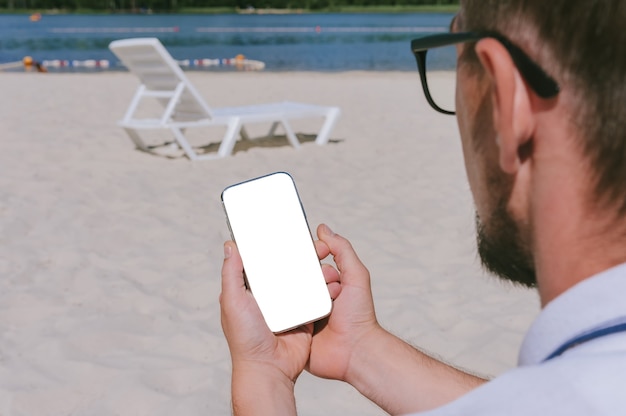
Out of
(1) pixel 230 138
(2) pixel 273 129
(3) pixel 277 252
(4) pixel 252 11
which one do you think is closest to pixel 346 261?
(3) pixel 277 252

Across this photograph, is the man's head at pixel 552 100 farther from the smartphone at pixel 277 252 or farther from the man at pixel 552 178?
the smartphone at pixel 277 252

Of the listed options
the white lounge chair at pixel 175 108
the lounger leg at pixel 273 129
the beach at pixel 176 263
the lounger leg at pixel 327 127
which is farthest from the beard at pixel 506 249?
the lounger leg at pixel 273 129

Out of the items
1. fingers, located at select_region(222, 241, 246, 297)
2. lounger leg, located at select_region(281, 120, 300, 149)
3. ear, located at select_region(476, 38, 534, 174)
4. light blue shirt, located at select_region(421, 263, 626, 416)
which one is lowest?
lounger leg, located at select_region(281, 120, 300, 149)

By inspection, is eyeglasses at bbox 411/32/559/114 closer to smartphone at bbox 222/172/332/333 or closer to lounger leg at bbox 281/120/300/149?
smartphone at bbox 222/172/332/333

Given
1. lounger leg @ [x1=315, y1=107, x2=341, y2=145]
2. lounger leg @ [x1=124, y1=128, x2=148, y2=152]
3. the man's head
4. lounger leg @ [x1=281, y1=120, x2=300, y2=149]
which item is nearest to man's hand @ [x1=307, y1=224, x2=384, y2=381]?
the man's head

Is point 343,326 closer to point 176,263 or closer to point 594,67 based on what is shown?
point 594,67

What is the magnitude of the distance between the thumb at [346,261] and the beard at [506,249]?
1.93 ft

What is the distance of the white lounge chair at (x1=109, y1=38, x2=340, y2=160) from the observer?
643cm

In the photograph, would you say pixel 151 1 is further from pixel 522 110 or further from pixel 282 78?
pixel 522 110

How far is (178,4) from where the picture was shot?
8650 cm

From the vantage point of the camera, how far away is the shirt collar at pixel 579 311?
646mm

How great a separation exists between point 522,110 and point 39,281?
11.1ft

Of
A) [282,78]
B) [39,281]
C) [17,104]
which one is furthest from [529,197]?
[282,78]

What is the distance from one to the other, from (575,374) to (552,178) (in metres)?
0.25
